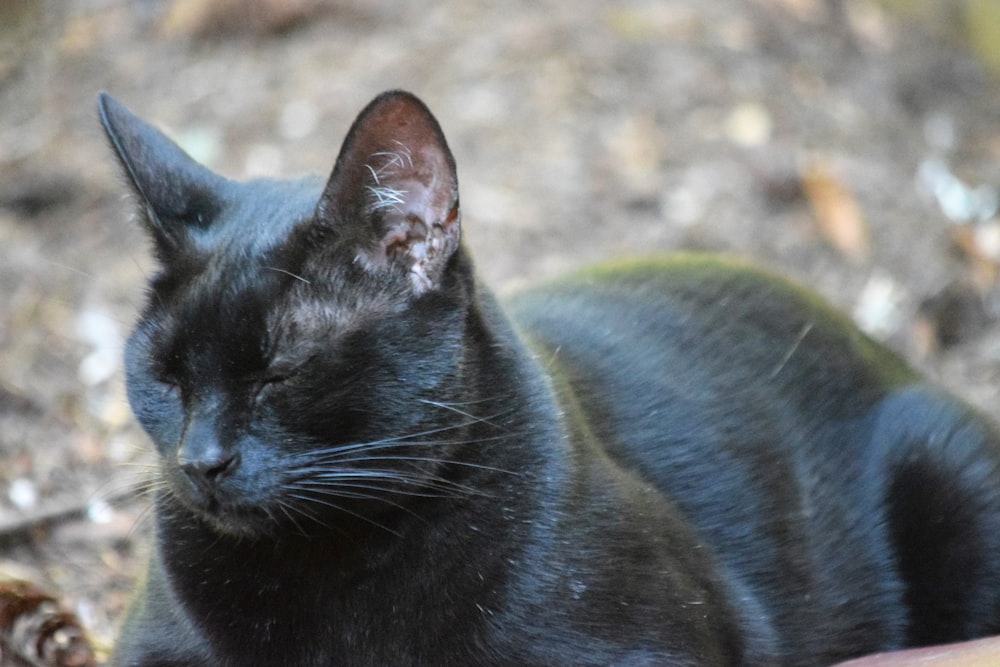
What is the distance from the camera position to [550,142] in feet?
17.2

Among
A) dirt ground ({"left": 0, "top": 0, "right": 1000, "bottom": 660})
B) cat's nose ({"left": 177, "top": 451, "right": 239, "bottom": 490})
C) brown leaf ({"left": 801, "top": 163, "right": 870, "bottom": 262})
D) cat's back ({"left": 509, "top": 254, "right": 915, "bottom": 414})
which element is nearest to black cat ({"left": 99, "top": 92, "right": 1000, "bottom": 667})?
cat's nose ({"left": 177, "top": 451, "right": 239, "bottom": 490})

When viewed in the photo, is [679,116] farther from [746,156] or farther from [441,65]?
[441,65]

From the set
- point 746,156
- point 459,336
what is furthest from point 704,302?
point 746,156

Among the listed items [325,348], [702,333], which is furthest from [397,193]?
[702,333]

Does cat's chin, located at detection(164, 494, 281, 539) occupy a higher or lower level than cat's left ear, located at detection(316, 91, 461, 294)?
lower

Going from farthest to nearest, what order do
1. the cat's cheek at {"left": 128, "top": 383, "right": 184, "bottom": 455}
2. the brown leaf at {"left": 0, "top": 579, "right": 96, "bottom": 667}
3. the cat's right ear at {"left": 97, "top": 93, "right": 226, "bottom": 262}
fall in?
the brown leaf at {"left": 0, "top": 579, "right": 96, "bottom": 667} → the cat's right ear at {"left": 97, "top": 93, "right": 226, "bottom": 262} → the cat's cheek at {"left": 128, "top": 383, "right": 184, "bottom": 455}

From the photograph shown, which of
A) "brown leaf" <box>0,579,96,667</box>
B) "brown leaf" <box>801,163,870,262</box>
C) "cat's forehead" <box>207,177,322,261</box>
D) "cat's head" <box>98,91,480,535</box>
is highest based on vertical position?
"cat's forehead" <box>207,177,322,261</box>

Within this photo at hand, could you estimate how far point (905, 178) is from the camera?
212 inches

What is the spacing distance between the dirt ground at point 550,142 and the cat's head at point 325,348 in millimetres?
1704

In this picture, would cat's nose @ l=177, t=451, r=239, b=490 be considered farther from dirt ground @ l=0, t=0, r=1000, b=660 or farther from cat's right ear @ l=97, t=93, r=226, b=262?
dirt ground @ l=0, t=0, r=1000, b=660

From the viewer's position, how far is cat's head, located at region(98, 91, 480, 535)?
2.00 metres

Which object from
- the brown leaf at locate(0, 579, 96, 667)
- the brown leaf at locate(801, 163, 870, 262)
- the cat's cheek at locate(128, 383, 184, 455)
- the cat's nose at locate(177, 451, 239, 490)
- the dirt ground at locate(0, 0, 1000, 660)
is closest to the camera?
the cat's nose at locate(177, 451, 239, 490)

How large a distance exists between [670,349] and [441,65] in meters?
3.11

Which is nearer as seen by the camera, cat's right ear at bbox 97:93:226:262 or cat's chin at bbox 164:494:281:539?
cat's chin at bbox 164:494:281:539
